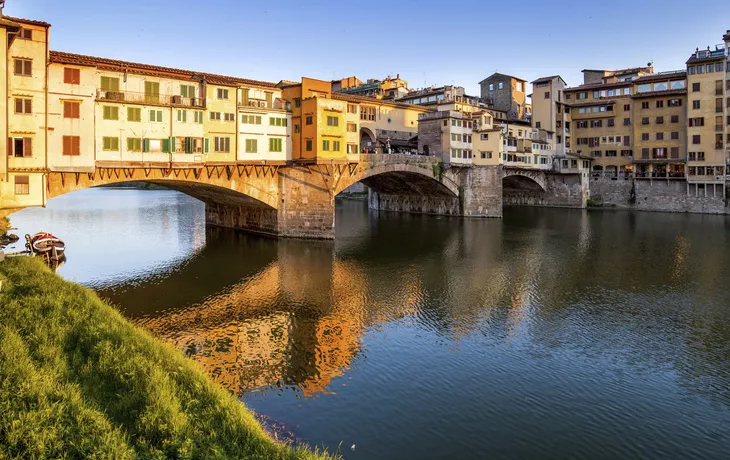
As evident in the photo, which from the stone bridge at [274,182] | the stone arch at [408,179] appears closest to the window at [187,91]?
the stone bridge at [274,182]

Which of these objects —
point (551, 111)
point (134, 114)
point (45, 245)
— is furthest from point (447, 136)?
point (45, 245)

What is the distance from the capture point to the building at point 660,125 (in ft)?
272

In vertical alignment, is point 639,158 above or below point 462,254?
above

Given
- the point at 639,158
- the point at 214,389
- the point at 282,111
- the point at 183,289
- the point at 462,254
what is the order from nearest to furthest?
the point at 214,389
the point at 183,289
the point at 462,254
the point at 282,111
the point at 639,158

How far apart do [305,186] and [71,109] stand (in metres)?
21.3

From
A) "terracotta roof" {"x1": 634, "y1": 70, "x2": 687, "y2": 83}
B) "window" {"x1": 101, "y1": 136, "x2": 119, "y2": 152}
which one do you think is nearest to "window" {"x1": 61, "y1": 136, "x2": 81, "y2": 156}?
"window" {"x1": 101, "y1": 136, "x2": 119, "y2": 152}

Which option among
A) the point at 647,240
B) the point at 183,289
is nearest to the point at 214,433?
the point at 183,289

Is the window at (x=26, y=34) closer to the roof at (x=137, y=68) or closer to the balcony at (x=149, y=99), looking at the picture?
the roof at (x=137, y=68)

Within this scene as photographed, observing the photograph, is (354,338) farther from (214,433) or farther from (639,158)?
(639,158)

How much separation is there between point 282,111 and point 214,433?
41147mm

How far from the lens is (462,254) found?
46.6 meters

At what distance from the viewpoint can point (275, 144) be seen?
163 ft

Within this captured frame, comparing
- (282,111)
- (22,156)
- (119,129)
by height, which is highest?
(282,111)

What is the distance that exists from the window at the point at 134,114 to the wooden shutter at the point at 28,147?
22.6 ft
